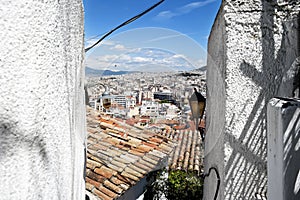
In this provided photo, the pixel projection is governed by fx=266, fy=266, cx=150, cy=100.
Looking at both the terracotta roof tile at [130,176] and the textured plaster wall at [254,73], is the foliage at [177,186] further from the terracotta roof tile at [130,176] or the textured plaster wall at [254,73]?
the textured plaster wall at [254,73]

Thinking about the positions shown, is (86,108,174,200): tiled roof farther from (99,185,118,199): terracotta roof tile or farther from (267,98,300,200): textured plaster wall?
(267,98,300,200): textured plaster wall

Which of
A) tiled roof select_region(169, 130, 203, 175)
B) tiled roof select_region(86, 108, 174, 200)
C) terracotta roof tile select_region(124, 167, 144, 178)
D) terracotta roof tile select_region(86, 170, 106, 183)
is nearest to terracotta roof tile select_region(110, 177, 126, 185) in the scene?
tiled roof select_region(86, 108, 174, 200)

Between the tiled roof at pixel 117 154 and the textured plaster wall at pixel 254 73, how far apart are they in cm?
242

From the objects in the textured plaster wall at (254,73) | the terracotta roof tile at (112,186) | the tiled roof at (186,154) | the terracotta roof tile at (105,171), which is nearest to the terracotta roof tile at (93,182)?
the terracotta roof tile at (112,186)

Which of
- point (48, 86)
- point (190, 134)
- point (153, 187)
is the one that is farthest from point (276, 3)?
point (190, 134)

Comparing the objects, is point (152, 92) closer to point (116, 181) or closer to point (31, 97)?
point (116, 181)

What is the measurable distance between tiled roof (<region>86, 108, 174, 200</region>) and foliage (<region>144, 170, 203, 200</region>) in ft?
2.35

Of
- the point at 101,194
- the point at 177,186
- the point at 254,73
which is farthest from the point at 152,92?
the point at 177,186

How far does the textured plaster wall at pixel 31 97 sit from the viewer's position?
3.33 ft

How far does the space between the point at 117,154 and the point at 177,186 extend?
75.2 inches

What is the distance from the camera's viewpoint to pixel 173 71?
138 inches

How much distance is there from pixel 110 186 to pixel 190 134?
18.1 ft

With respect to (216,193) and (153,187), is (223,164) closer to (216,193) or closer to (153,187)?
(216,193)

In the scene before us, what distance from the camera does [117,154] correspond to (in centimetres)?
534
